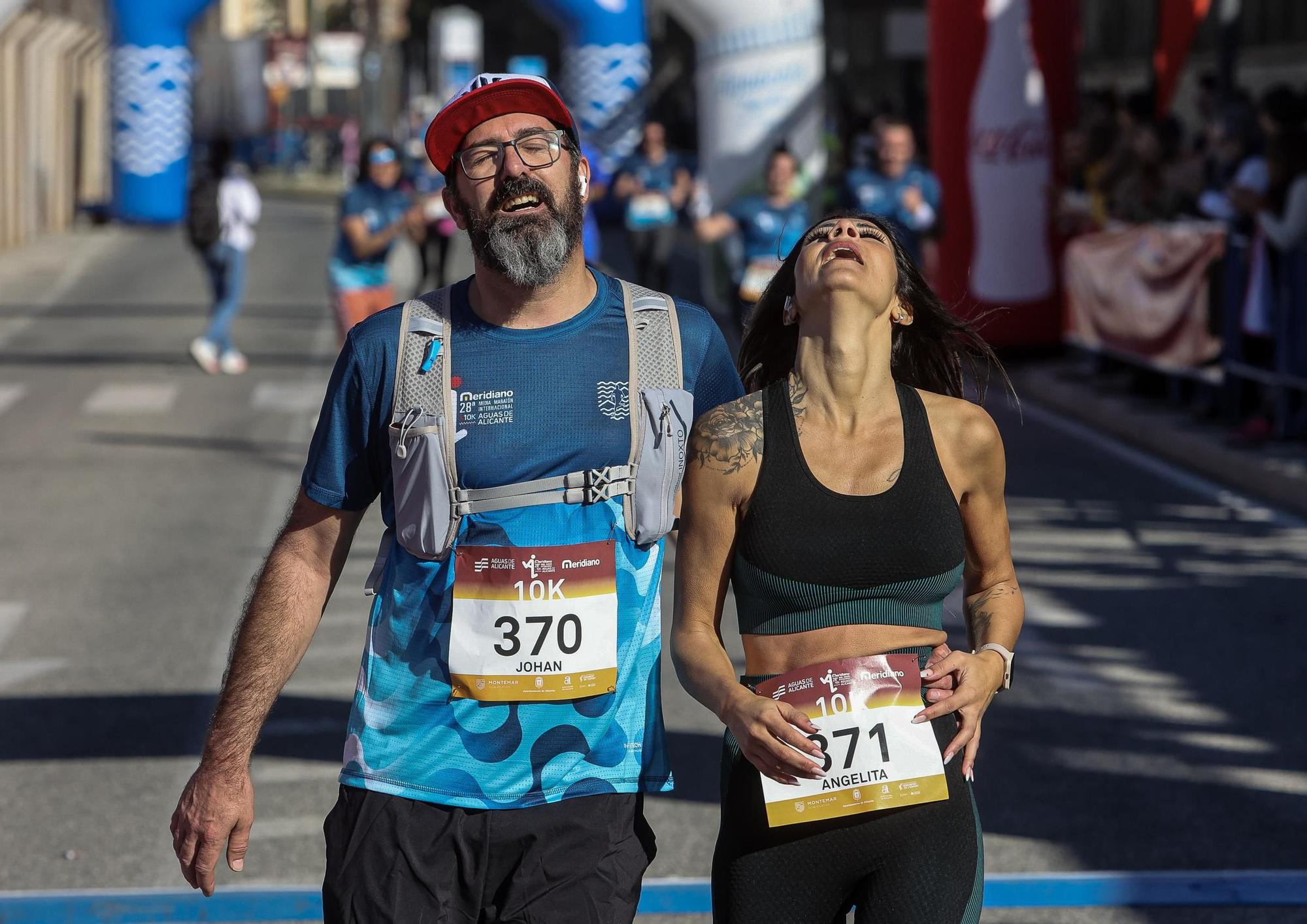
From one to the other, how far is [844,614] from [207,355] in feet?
49.2

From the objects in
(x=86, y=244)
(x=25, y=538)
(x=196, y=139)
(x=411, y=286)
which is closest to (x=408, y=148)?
(x=86, y=244)

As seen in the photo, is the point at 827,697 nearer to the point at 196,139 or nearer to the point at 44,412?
the point at 44,412

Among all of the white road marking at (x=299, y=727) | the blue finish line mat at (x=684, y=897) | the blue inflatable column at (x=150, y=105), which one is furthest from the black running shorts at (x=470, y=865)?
the blue inflatable column at (x=150, y=105)

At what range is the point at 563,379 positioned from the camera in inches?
123

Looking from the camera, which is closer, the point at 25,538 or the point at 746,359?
the point at 746,359

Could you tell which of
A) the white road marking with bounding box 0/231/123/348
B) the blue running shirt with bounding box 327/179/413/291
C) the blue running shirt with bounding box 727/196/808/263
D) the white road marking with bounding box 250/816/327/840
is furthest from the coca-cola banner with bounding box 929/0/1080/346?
the white road marking with bounding box 250/816/327/840

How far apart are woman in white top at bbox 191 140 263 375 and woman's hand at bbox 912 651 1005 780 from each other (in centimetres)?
1435

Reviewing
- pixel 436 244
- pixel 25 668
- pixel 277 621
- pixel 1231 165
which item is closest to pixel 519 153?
pixel 277 621

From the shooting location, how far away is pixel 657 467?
10.2 ft

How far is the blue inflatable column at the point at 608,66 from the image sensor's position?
3512 centimetres

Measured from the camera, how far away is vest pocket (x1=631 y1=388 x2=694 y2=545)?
312 centimetres

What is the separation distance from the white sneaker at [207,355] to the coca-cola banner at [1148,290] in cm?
725

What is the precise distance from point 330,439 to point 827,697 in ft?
2.92

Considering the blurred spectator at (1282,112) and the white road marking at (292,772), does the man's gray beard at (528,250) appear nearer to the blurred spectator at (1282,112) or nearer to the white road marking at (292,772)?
the white road marking at (292,772)
